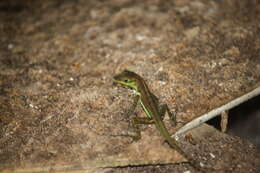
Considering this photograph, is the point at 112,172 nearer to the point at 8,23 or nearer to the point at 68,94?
the point at 68,94

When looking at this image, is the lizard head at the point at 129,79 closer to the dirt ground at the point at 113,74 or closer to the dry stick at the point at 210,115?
the dirt ground at the point at 113,74

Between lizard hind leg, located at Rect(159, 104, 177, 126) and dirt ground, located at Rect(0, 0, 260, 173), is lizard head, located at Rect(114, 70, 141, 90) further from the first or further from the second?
lizard hind leg, located at Rect(159, 104, 177, 126)

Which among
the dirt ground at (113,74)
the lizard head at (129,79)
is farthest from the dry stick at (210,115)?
the lizard head at (129,79)

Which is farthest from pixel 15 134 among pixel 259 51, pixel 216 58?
pixel 259 51

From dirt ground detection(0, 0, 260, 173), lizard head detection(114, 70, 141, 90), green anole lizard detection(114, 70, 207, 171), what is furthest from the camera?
lizard head detection(114, 70, 141, 90)

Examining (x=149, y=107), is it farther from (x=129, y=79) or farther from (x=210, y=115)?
(x=210, y=115)

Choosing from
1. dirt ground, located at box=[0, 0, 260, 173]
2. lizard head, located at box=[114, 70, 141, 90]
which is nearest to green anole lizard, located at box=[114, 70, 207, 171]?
lizard head, located at box=[114, 70, 141, 90]
